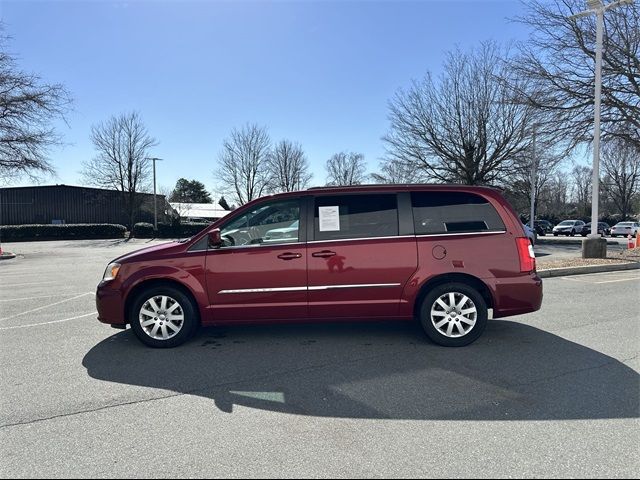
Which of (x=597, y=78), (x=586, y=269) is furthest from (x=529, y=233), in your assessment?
(x=597, y=78)

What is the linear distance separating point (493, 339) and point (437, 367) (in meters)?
1.39

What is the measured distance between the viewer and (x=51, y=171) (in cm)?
2044

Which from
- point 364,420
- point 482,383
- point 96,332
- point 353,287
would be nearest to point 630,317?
point 482,383

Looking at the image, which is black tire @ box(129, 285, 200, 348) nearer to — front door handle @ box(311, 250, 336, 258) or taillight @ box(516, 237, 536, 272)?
front door handle @ box(311, 250, 336, 258)

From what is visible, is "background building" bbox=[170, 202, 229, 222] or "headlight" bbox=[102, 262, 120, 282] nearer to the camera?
"headlight" bbox=[102, 262, 120, 282]

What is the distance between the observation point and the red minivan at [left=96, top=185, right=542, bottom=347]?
490 cm

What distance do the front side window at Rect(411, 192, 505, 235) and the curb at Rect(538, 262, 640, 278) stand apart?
671 cm

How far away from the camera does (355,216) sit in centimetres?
503

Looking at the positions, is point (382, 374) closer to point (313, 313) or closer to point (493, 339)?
point (313, 313)

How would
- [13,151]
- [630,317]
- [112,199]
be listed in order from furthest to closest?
1. [112,199]
2. [13,151]
3. [630,317]

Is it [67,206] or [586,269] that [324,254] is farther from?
[67,206]

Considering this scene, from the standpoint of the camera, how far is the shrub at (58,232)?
37.3 meters

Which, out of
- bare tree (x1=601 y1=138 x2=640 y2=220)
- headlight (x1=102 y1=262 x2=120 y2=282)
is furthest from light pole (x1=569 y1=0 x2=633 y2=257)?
bare tree (x1=601 y1=138 x2=640 y2=220)

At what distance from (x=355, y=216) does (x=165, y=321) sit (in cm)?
256
